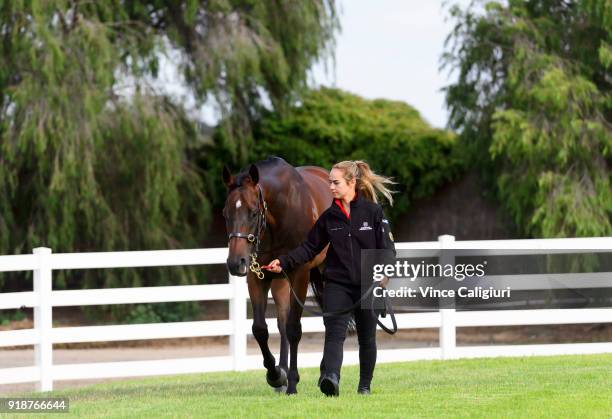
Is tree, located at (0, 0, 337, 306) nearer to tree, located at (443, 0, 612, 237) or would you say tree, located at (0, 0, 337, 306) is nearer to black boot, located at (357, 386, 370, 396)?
tree, located at (443, 0, 612, 237)

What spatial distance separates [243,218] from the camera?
7922 mm

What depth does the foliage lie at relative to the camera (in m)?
19.8

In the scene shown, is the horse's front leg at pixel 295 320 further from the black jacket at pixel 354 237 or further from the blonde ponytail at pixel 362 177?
the blonde ponytail at pixel 362 177

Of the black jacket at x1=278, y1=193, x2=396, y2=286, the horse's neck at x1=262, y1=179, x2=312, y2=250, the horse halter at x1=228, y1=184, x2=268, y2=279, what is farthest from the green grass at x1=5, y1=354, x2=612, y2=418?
the horse's neck at x1=262, y1=179, x2=312, y2=250

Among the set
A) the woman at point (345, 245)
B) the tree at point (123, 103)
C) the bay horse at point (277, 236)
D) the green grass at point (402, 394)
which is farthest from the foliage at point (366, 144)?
the woman at point (345, 245)

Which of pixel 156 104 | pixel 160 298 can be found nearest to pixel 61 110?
pixel 156 104

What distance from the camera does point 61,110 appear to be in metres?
17.1

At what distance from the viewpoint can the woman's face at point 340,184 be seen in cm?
782

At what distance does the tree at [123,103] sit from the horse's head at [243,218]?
9.44 m

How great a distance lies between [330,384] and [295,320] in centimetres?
104

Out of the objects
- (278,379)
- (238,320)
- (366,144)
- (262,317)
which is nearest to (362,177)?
(262,317)

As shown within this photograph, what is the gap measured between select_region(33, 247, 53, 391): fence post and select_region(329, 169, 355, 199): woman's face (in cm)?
363

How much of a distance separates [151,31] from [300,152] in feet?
10.9

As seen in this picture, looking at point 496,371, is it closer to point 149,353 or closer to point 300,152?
point 149,353
